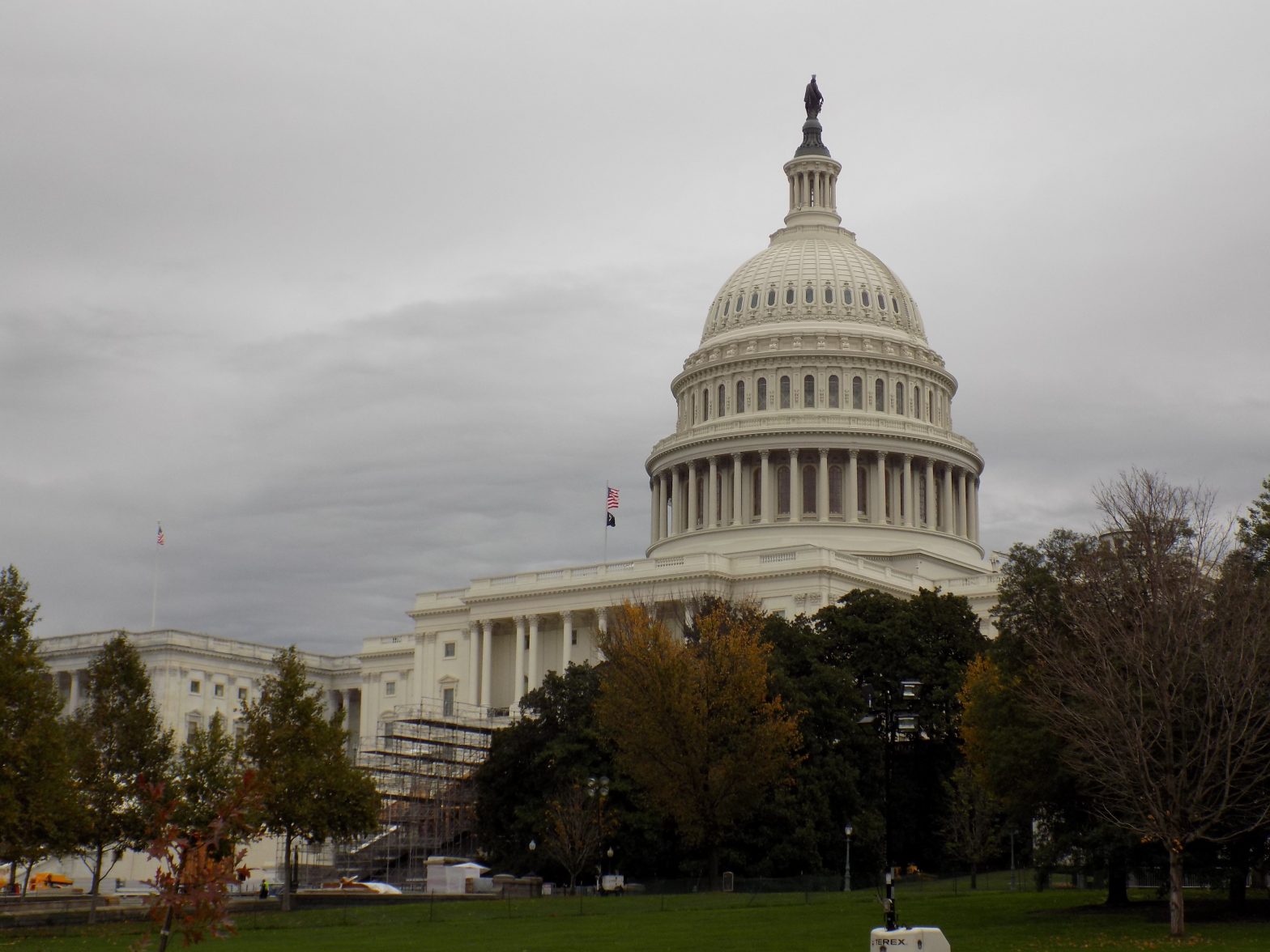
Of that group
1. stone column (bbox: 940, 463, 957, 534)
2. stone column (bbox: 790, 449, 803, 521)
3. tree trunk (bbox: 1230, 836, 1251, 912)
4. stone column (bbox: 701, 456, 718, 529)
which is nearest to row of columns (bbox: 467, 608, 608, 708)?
stone column (bbox: 701, 456, 718, 529)

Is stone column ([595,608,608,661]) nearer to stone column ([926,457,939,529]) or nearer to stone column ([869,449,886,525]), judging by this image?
stone column ([869,449,886,525])

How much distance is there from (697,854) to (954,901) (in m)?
17.2

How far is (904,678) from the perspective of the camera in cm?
8712

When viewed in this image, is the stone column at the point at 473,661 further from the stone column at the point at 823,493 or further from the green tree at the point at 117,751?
the green tree at the point at 117,751

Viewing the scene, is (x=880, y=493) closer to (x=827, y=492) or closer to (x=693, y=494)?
(x=827, y=492)

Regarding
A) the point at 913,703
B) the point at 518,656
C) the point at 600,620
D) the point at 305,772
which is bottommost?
the point at 305,772

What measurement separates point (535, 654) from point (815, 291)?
37417 mm

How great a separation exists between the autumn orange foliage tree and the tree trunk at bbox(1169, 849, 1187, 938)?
2407cm

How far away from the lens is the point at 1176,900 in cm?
4466

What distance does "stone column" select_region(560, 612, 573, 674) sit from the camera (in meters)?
119

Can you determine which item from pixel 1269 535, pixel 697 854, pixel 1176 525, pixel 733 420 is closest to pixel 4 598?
pixel 697 854

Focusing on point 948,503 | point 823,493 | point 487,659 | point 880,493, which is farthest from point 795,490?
point 487,659

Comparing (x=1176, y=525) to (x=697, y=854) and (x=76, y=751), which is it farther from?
(x=76, y=751)

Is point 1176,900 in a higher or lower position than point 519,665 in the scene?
lower
